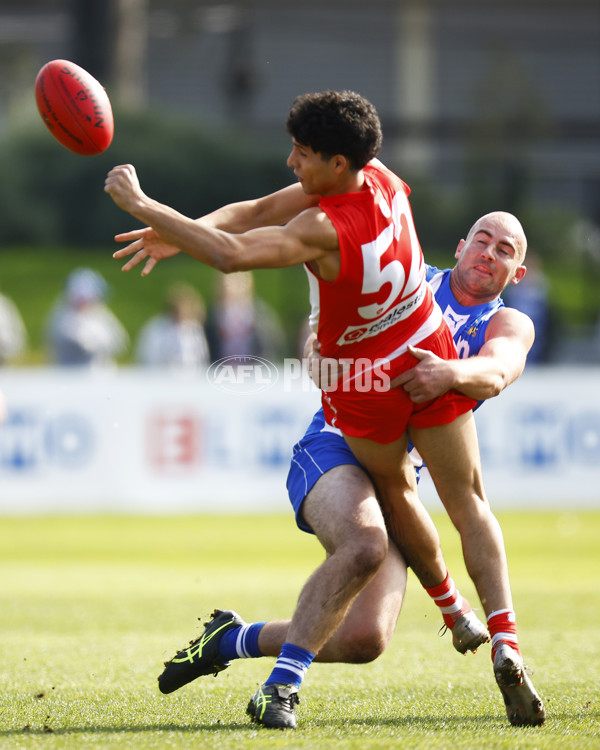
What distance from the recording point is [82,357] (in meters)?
15.3

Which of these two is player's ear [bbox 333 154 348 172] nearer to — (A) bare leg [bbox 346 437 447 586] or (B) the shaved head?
(B) the shaved head

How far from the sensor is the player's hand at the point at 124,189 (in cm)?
462

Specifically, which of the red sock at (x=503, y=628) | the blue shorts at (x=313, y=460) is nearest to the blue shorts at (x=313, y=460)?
the blue shorts at (x=313, y=460)

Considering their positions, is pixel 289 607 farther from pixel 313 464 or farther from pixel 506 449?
pixel 506 449

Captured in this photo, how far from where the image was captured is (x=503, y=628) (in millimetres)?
5074

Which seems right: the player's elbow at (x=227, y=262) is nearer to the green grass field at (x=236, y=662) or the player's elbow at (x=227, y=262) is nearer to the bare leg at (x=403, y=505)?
the bare leg at (x=403, y=505)

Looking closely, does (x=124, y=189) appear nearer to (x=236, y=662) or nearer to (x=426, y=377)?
(x=426, y=377)

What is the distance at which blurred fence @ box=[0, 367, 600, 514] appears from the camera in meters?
13.8

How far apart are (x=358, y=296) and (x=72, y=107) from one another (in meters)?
1.40

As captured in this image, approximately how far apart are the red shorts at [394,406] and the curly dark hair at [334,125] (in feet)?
A: 2.65

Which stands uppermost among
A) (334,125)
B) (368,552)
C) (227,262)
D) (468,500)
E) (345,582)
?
(334,125)

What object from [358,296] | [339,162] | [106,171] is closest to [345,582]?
[358,296]

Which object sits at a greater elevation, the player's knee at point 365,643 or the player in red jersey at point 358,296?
the player in red jersey at point 358,296

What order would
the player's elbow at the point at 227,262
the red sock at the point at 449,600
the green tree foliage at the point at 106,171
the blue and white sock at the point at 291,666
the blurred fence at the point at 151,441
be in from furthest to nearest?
1. the green tree foliage at the point at 106,171
2. the blurred fence at the point at 151,441
3. the red sock at the point at 449,600
4. the blue and white sock at the point at 291,666
5. the player's elbow at the point at 227,262
